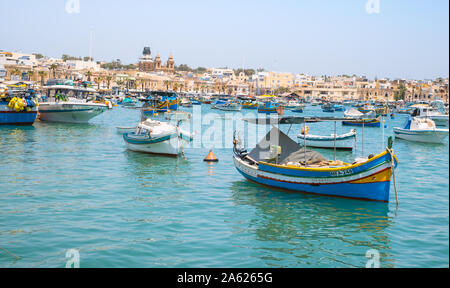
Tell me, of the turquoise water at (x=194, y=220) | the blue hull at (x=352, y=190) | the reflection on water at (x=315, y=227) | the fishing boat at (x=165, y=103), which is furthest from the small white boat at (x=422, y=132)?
the fishing boat at (x=165, y=103)

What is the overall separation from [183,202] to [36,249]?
21.7 ft

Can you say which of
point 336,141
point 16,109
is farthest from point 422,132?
point 16,109

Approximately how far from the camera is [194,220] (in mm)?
15258

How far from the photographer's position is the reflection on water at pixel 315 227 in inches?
482

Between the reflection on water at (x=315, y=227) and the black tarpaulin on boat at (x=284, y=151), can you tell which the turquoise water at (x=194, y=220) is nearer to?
the reflection on water at (x=315, y=227)

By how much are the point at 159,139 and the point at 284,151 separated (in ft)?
33.0

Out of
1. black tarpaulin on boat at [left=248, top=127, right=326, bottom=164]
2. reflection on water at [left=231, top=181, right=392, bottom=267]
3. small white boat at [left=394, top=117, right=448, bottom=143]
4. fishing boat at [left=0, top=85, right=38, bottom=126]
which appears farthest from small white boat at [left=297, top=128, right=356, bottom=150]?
fishing boat at [left=0, top=85, right=38, bottom=126]

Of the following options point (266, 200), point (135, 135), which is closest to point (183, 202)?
point (266, 200)

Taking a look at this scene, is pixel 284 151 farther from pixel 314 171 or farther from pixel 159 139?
pixel 159 139

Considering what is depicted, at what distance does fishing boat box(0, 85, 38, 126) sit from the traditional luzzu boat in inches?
1245

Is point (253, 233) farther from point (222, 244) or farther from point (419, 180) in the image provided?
point (419, 180)

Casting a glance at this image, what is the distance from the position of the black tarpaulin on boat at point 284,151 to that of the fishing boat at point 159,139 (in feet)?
24.5
